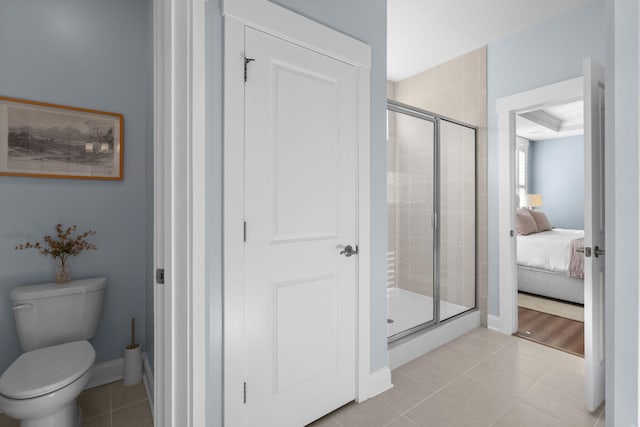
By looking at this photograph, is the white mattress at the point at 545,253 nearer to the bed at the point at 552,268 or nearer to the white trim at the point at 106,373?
the bed at the point at 552,268

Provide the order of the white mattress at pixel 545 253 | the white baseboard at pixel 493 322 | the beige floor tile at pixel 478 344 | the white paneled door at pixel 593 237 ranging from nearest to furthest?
the white paneled door at pixel 593 237 < the beige floor tile at pixel 478 344 < the white baseboard at pixel 493 322 < the white mattress at pixel 545 253

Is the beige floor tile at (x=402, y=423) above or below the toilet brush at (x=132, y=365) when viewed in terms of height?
below

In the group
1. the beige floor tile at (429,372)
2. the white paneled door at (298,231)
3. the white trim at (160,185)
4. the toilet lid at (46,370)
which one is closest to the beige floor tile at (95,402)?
the toilet lid at (46,370)

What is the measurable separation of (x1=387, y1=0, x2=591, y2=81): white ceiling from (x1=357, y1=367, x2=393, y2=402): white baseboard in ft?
8.77

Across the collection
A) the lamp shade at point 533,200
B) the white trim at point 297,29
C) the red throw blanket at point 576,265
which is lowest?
the red throw blanket at point 576,265

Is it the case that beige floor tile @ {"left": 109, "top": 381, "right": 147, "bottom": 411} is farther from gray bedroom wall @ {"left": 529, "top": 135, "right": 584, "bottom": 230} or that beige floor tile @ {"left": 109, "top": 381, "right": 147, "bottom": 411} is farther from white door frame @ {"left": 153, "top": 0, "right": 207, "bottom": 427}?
gray bedroom wall @ {"left": 529, "top": 135, "right": 584, "bottom": 230}

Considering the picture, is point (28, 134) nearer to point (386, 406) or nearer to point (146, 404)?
point (146, 404)

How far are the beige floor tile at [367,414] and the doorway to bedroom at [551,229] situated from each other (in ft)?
5.18

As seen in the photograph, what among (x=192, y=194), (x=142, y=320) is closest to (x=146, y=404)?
(x=142, y=320)

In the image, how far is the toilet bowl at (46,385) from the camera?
1343 millimetres

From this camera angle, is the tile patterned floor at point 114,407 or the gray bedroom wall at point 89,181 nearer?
the tile patterned floor at point 114,407

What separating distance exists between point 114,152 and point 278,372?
1.77 m

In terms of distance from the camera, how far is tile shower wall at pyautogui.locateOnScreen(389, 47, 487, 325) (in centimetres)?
305

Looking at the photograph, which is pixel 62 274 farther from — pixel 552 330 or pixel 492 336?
pixel 552 330
